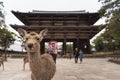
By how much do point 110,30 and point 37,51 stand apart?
2310 cm

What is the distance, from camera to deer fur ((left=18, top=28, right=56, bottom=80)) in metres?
7.87

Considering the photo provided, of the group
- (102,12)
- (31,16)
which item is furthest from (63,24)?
(102,12)

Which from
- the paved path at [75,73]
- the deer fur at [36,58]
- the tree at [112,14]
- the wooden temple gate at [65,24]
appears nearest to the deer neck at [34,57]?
the deer fur at [36,58]

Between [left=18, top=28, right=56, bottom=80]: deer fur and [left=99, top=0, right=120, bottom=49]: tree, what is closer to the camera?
[left=18, top=28, right=56, bottom=80]: deer fur

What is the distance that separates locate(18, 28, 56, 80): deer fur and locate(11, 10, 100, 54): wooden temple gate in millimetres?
46159

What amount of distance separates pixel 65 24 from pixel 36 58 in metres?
49.6

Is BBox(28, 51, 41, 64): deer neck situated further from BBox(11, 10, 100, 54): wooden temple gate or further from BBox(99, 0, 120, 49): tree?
BBox(11, 10, 100, 54): wooden temple gate

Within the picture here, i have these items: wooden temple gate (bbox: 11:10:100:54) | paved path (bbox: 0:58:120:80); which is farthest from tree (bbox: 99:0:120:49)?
wooden temple gate (bbox: 11:10:100:54)

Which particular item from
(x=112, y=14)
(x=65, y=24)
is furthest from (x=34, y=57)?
(x=65, y=24)

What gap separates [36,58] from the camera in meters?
8.23

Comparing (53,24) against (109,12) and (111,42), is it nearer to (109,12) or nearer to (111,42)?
(111,42)

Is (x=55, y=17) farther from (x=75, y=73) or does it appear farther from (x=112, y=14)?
(x=75, y=73)

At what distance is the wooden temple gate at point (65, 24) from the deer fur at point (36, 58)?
4616 cm

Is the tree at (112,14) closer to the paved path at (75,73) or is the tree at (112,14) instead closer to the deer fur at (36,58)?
the paved path at (75,73)
